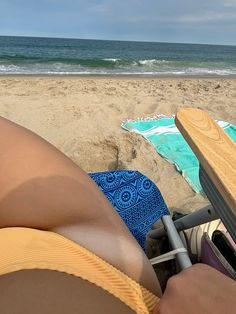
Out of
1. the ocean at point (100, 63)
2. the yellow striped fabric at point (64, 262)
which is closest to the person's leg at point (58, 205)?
the yellow striped fabric at point (64, 262)

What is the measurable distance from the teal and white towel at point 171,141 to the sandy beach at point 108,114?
6 centimetres

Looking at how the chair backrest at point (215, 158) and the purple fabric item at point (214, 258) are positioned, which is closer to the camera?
the chair backrest at point (215, 158)

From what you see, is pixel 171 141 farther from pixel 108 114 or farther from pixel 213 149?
pixel 213 149

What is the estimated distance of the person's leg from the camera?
2.68ft

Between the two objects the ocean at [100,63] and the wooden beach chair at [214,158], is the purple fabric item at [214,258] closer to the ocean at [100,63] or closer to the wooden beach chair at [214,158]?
the wooden beach chair at [214,158]

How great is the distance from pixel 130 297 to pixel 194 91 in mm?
4782

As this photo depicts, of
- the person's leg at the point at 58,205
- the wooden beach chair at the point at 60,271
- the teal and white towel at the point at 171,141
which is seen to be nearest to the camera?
the wooden beach chair at the point at 60,271

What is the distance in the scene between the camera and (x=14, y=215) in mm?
833

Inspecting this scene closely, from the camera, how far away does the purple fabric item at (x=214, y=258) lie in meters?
1.01

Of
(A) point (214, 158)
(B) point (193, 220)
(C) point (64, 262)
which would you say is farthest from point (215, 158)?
(B) point (193, 220)

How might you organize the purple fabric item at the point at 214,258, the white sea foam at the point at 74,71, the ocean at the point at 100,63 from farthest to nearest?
the ocean at the point at 100,63, the white sea foam at the point at 74,71, the purple fabric item at the point at 214,258

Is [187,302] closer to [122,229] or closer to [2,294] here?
[2,294]

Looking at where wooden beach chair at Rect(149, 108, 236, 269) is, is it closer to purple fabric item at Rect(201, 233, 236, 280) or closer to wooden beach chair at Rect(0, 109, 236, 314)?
wooden beach chair at Rect(0, 109, 236, 314)

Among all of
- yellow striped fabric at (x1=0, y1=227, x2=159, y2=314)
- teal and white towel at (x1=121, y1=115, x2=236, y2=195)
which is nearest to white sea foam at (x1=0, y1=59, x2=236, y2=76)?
teal and white towel at (x1=121, y1=115, x2=236, y2=195)
